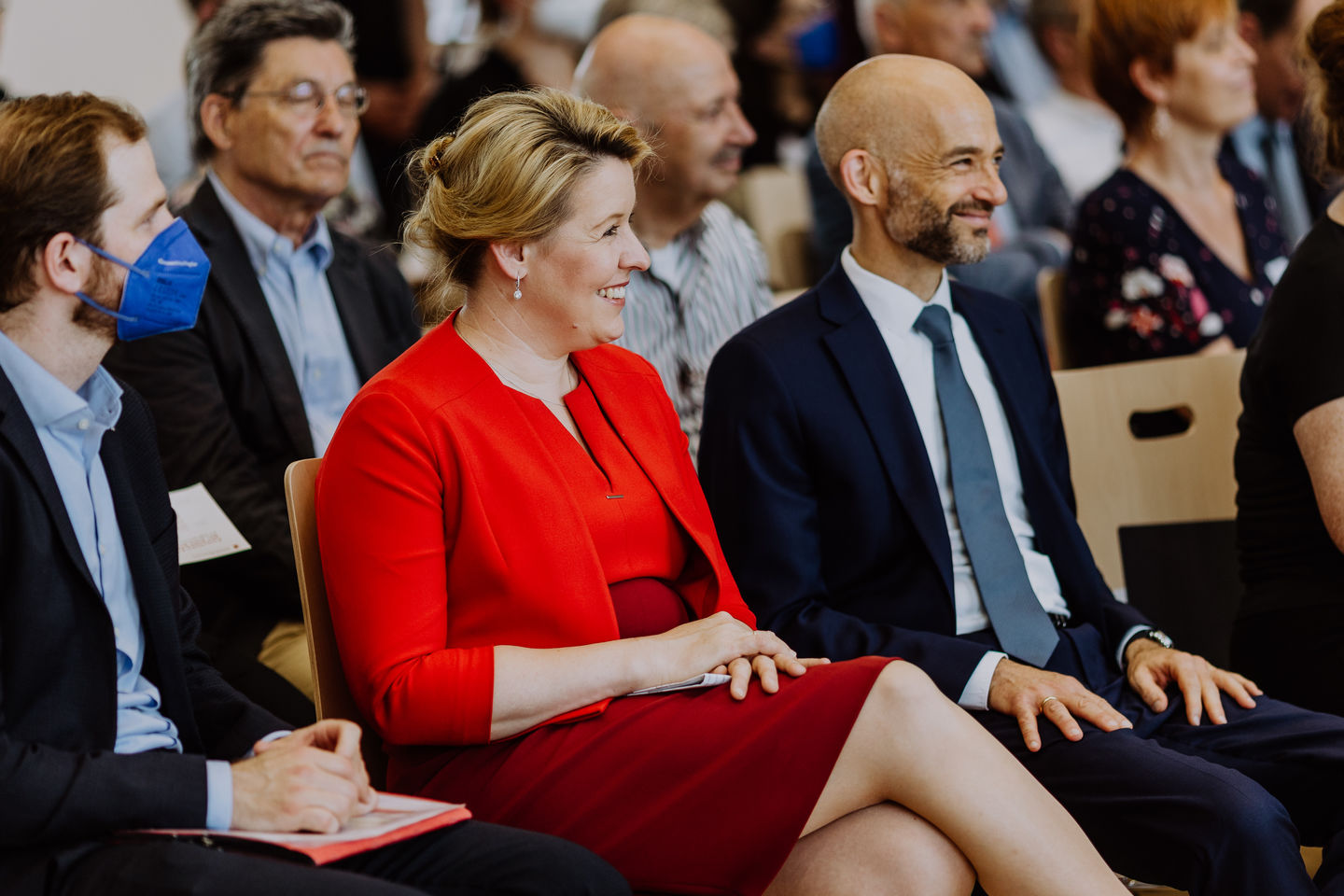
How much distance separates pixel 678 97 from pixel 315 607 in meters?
1.85

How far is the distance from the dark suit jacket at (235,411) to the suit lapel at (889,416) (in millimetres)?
1042

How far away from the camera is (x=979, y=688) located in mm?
2018

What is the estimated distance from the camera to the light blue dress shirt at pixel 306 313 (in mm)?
2859

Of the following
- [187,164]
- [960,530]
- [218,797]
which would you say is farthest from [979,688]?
[187,164]

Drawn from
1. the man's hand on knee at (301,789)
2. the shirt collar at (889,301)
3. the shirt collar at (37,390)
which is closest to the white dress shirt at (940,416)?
the shirt collar at (889,301)

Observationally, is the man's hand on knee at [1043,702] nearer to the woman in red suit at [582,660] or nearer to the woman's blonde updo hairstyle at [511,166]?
the woman in red suit at [582,660]

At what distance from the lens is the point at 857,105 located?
2406mm

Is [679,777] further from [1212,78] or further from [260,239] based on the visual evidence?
[1212,78]

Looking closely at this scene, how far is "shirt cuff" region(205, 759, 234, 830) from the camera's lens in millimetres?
1490

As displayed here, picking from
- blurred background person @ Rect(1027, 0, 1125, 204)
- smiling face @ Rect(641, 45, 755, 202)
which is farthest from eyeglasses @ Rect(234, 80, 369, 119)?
blurred background person @ Rect(1027, 0, 1125, 204)

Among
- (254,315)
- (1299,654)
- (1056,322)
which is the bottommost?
(1299,654)

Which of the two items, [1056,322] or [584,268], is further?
[1056,322]

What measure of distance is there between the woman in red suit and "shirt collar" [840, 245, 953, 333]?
52 centimetres

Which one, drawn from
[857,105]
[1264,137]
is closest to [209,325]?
[857,105]
